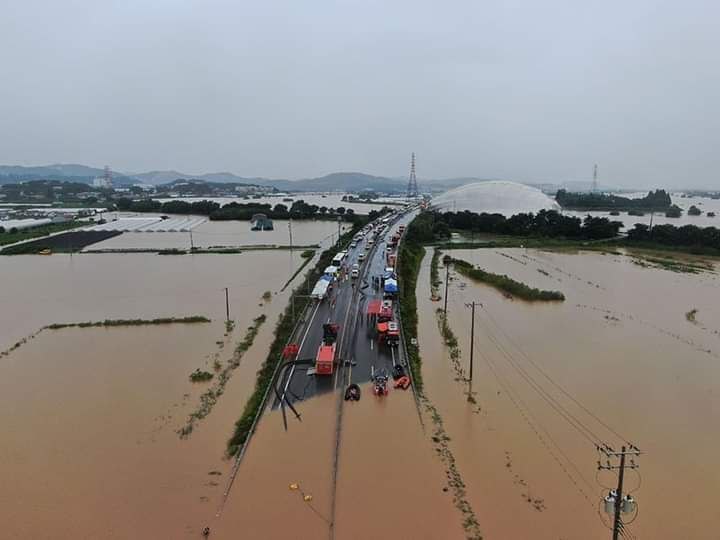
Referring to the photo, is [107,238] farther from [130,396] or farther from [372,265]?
[130,396]

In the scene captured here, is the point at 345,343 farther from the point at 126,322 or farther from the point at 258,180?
the point at 258,180

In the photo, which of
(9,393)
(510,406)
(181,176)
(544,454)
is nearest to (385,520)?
(544,454)

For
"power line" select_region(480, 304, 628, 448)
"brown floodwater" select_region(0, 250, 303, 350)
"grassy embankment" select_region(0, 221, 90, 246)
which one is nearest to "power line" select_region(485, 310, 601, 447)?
"power line" select_region(480, 304, 628, 448)

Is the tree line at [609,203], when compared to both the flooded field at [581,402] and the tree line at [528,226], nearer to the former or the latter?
the tree line at [528,226]

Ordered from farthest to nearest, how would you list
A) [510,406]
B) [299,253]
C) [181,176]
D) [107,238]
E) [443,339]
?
[181,176]
[107,238]
[299,253]
[443,339]
[510,406]

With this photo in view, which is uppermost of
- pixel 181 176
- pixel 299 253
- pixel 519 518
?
pixel 181 176
